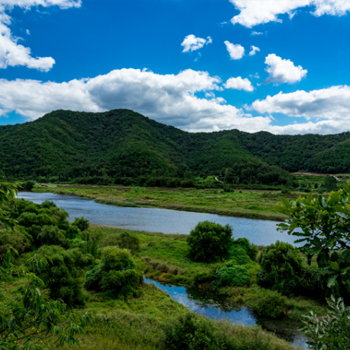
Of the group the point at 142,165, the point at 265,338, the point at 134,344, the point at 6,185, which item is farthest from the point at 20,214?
the point at 142,165

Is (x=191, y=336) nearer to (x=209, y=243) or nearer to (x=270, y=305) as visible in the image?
(x=270, y=305)

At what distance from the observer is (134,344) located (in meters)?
10.9

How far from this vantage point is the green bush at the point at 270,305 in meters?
16.0

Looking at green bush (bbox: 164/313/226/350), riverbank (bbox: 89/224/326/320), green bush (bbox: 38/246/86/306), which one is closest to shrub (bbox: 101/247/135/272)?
green bush (bbox: 38/246/86/306)

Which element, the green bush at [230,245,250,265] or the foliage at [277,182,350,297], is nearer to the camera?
the foliage at [277,182,350,297]

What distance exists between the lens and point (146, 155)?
15300cm

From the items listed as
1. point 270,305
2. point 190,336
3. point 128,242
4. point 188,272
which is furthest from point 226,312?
point 128,242

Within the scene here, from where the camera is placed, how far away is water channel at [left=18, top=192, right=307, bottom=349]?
50.4 feet

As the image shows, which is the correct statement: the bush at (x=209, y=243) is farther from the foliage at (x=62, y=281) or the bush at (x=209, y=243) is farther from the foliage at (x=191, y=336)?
the foliage at (x=191, y=336)

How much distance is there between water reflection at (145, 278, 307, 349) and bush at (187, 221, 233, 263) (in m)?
5.57

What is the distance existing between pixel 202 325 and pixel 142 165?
13340 cm

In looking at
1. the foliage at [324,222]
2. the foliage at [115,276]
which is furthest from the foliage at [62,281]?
the foliage at [324,222]

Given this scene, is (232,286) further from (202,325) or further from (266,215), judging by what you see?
(266,215)

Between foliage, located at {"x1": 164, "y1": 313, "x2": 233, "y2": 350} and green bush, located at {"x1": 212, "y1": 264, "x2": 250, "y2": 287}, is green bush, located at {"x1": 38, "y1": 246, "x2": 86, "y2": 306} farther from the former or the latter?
green bush, located at {"x1": 212, "y1": 264, "x2": 250, "y2": 287}
